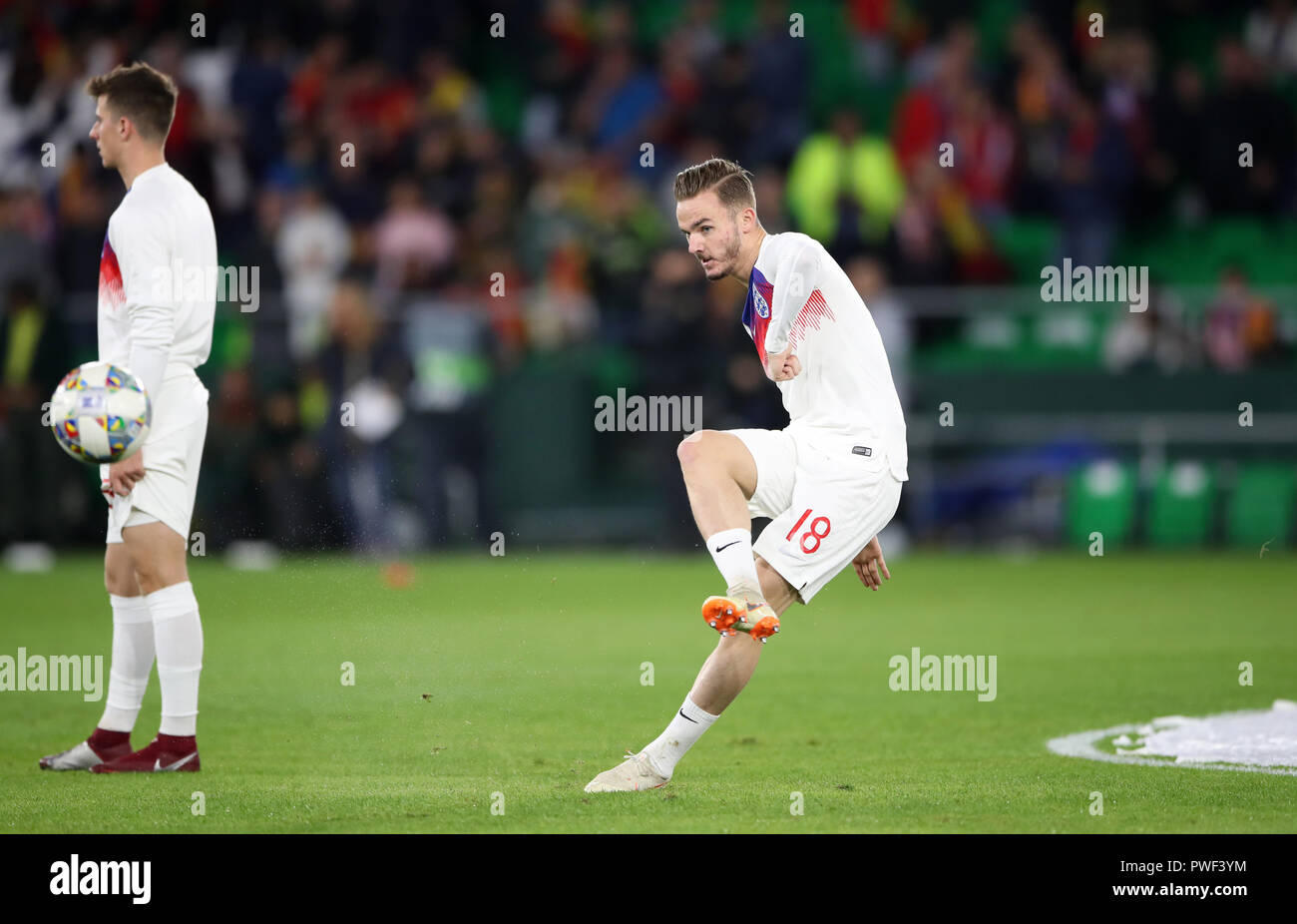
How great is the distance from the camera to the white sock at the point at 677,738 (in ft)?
23.6

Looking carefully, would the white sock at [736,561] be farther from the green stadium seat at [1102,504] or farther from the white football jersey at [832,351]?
the green stadium seat at [1102,504]

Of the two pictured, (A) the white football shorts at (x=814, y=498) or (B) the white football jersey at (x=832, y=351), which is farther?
(B) the white football jersey at (x=832, y=351)

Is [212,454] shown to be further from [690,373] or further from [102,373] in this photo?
[102,373]

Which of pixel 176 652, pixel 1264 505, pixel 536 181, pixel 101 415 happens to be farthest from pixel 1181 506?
pixel 101 415

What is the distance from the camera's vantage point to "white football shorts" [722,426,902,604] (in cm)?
714

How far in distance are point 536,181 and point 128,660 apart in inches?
516

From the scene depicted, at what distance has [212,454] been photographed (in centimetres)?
1792

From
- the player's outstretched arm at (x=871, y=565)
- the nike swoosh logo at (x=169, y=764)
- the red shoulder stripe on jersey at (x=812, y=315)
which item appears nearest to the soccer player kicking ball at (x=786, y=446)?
the red shoulder stripe on jersey at (x=812, y=315)

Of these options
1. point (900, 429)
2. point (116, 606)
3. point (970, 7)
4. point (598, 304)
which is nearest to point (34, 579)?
point (598, 304)

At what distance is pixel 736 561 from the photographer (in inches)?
265

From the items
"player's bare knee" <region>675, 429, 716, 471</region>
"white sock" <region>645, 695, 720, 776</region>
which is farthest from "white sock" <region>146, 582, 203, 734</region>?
"player's bare knee" <region>675, 429, 716, 471</region>

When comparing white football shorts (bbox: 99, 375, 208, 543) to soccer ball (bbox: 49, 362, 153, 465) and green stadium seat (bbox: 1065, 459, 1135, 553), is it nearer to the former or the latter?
soccer ball (bbox: 49, 362, 153, 465)

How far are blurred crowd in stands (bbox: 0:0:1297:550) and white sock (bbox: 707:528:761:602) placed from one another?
11.1 metres
